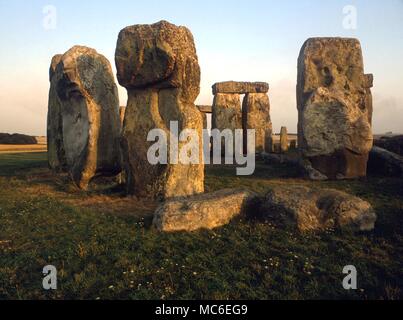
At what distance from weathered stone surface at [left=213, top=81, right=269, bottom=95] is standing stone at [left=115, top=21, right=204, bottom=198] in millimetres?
12018

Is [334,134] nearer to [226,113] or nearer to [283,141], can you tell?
[283,141]

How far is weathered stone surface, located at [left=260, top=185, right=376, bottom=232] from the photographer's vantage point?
609 centimetres

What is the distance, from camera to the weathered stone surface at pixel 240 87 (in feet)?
67.6

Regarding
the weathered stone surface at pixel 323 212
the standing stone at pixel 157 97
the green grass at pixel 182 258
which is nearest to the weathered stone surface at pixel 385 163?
the green grass at pixel 182 258

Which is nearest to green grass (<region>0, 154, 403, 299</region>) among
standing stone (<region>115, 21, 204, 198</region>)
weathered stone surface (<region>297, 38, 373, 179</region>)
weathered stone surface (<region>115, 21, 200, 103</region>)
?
standing stone (<region>115, 21, 204, 198</region>)

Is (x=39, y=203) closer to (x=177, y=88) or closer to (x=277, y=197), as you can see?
(x=177, y=88)

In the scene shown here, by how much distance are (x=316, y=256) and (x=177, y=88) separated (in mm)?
5004

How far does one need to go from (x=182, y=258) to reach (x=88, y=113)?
5.99 metres

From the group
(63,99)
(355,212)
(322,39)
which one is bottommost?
(355,212)

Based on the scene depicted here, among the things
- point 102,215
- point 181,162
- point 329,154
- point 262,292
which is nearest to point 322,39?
point 329,154

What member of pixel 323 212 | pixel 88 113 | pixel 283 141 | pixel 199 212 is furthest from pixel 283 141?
pixel 199 212

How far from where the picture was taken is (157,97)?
29.4 feet
